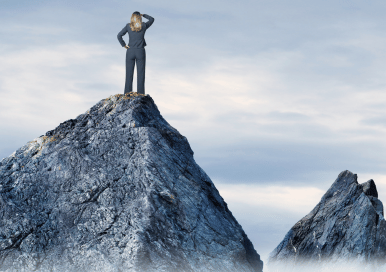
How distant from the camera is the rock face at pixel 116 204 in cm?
2122

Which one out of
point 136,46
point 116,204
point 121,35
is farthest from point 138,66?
point 116,204

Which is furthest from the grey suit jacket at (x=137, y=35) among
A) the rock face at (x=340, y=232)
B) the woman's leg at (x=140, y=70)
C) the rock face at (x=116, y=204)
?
the rock face at (x=340, y=232)

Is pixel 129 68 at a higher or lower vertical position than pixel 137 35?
lower

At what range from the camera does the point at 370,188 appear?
30516 millimetres

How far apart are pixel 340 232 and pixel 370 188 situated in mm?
3402

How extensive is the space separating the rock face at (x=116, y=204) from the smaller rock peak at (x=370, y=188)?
9.11 m

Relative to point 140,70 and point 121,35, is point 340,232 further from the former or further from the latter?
point 121,35

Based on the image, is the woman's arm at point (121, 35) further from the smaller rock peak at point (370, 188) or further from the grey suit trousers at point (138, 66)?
the smaller rock peak at point (370, 188)

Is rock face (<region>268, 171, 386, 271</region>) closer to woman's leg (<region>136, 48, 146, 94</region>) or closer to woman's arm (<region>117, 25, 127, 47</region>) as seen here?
woman's leg (<region>136, 48, 146, 94</region>)

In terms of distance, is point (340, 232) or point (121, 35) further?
point (340, 232)

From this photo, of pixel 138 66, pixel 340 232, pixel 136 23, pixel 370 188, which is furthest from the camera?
pixel 370 188

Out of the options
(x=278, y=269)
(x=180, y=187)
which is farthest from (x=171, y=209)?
(x=278, y=269)

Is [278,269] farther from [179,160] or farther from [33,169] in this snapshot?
[33,169]

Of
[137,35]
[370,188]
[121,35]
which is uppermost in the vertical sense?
[121,35]
